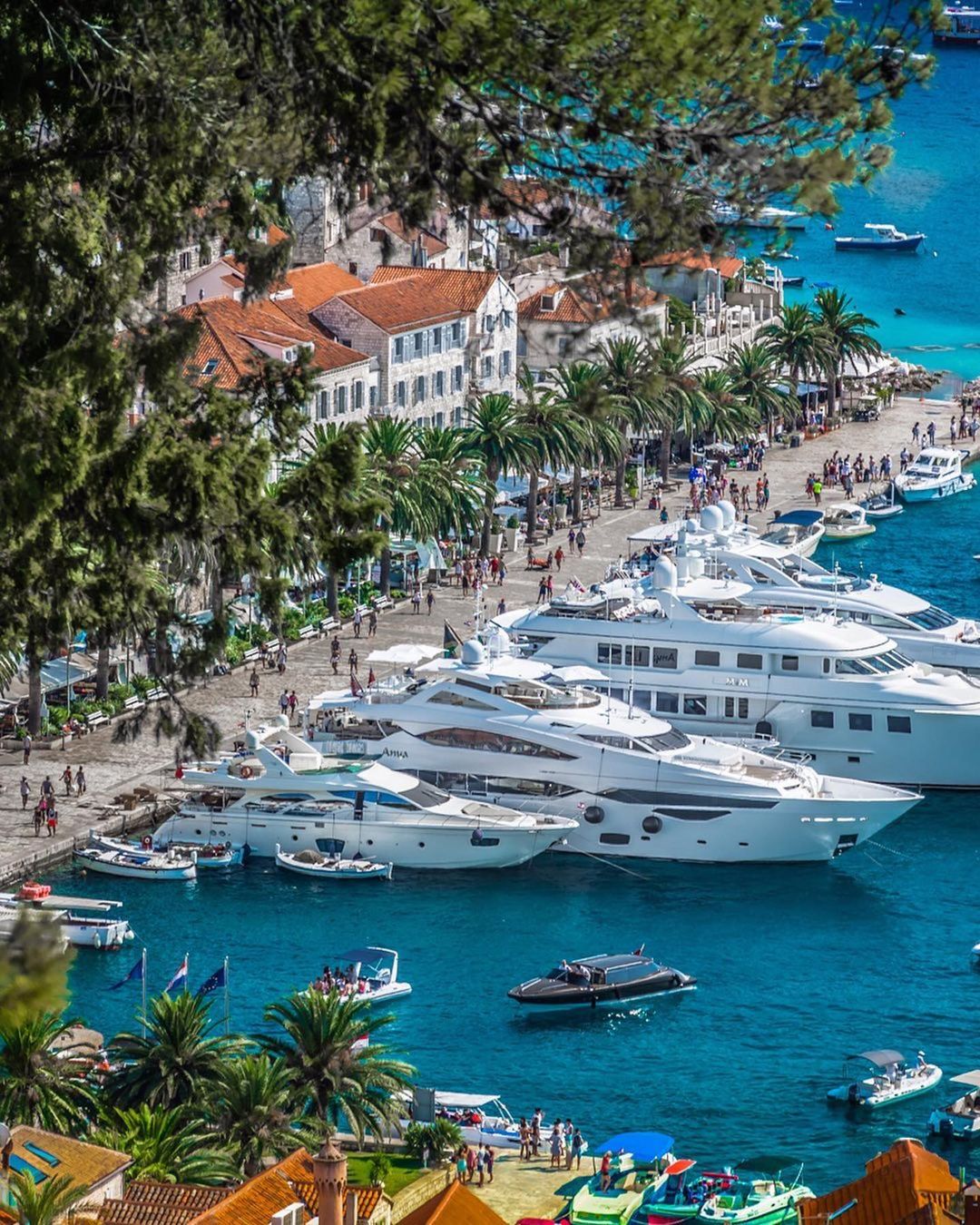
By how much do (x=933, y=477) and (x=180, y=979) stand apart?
229 feet

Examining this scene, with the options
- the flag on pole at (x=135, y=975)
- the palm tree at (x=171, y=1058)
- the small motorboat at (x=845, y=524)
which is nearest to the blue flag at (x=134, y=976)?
the flag on pole at (x=135, y=975)

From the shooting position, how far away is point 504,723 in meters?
74.8

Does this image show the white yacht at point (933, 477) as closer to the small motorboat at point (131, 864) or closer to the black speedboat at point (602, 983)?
the small motorboat at point (131, 864)

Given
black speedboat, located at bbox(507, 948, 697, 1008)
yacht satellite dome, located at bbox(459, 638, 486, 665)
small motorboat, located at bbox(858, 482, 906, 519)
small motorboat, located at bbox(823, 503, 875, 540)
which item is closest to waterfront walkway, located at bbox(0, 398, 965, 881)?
small motorboat, located at bbox(858, 482, 906, 519)

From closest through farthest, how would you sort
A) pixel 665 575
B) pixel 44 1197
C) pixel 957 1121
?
pixel 44 1197
pixel 957 1121
pixel 665 575

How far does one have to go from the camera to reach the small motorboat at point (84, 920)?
65.4m

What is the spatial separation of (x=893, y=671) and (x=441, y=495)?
2124 centimetres

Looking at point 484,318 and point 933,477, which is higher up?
point 484,318

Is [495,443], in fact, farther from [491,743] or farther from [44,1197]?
[44,1197]

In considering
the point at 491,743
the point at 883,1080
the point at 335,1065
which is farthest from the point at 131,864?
the point at 883,1080

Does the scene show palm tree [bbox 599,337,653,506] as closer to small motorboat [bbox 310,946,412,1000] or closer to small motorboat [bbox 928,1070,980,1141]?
small motorboat [bbox 310,946,412,1000]

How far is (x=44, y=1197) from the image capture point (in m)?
40.6

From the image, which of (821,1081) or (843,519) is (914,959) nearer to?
(821,1081)

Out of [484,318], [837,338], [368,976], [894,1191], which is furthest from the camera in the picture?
[837,338]
